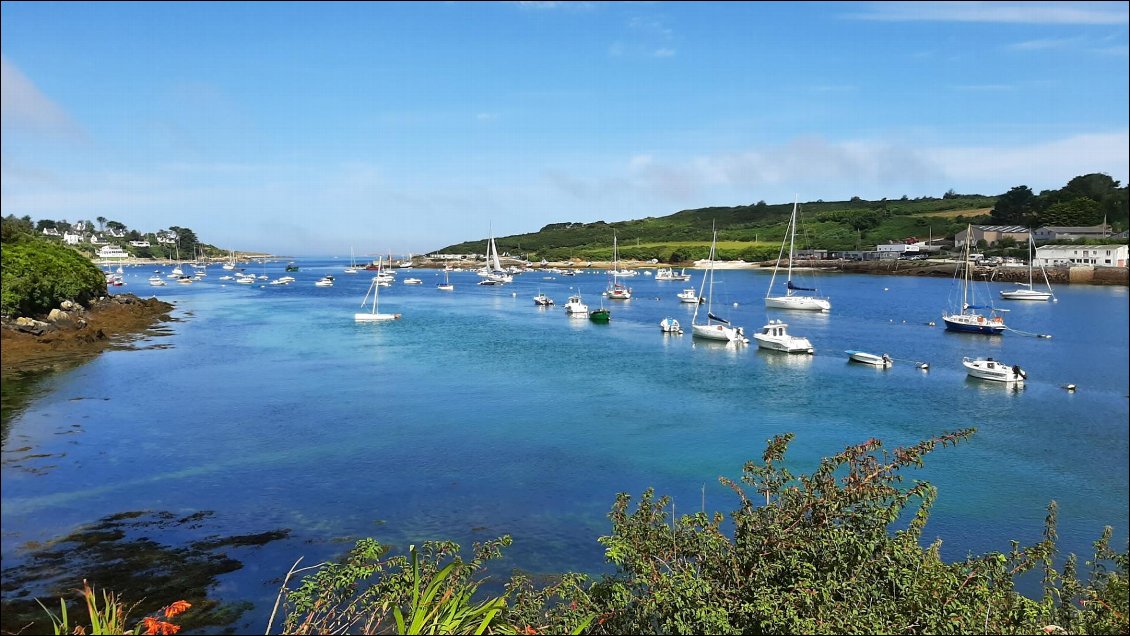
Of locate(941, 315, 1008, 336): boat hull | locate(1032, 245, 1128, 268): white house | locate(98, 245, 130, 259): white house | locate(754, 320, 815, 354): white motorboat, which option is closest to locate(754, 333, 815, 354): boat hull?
locate(754, 320, 815, 354): white motorboat

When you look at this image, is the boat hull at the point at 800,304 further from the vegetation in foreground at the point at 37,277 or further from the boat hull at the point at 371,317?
the vegetation in foreground at the point at 37,277

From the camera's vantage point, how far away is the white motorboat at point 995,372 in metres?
34.8

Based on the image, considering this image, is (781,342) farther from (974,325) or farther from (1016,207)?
(1016,207)

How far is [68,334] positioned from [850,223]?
14727 cm

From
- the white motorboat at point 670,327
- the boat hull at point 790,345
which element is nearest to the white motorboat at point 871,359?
the boat hull at point 790,345

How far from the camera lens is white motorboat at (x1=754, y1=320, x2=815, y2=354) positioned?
44438mm

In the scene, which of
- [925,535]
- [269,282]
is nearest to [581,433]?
[925,535]

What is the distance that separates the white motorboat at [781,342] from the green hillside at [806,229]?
94496 millimetres

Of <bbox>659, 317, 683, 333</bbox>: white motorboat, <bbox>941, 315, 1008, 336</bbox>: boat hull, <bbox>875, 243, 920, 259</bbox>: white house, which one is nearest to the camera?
<bbox>941, 315, 1008, 336</bbox>: boat hull

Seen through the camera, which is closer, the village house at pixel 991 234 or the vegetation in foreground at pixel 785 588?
the vegetation in foreground at pixel 785 588

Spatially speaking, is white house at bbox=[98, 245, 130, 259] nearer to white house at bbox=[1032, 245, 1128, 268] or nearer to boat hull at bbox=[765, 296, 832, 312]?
boat hull at bbox=[765, 296, 832, 312]

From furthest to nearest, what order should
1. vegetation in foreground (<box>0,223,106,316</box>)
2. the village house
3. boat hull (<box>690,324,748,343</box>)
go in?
the village house < boat hull (<box>690,324,748,343</box>) < vegetation in foreground (<box>0,223,106,316</box>)

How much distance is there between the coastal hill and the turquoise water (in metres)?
81.1

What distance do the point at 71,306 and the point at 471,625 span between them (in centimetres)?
5113
